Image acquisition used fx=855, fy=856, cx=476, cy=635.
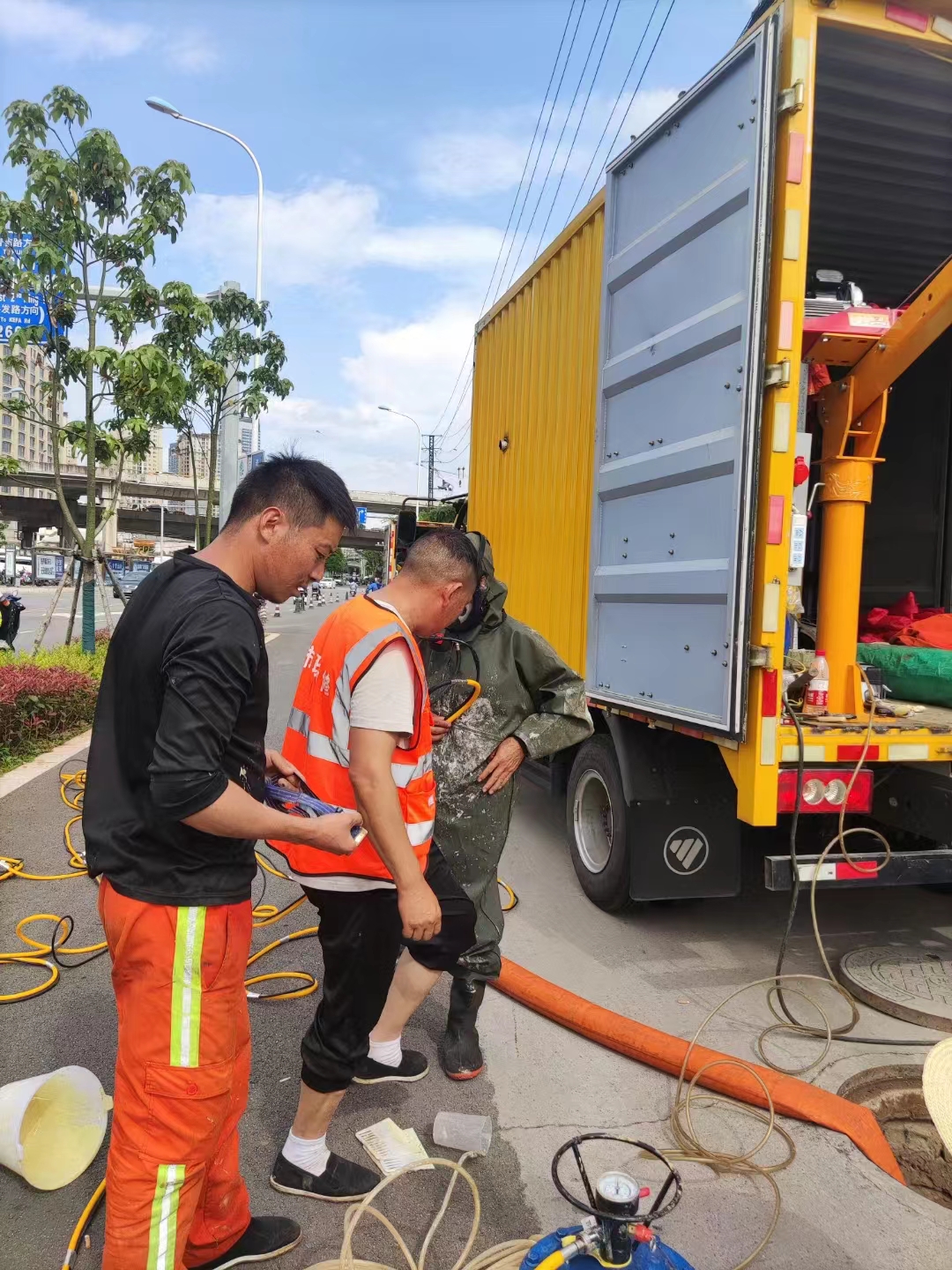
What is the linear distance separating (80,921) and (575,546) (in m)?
3.15

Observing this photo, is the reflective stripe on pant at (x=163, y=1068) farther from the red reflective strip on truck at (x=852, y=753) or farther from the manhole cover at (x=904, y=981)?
the manhole cover at (x=904, y=981)

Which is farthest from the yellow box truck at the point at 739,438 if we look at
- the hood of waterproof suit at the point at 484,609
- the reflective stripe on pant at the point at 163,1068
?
the reflective stripe on pant at the point at 163,1068

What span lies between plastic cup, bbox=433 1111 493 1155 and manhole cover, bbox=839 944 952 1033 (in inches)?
71.2

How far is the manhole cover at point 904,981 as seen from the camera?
11.1 feet

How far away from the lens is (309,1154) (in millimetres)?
2268

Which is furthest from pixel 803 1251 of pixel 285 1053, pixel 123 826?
pixel 123 826

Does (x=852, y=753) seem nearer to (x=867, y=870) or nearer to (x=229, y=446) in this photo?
(x=867, y=870)

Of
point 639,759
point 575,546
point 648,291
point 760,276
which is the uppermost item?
point 648,291

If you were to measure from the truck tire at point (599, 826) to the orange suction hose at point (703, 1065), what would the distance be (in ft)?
2.83

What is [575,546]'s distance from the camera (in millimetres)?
4855

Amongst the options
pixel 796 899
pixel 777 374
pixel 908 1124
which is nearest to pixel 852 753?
pixel 796 899

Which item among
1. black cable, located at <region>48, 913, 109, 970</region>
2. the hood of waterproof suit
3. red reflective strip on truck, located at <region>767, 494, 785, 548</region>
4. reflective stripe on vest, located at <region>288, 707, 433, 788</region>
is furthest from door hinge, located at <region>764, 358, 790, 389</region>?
black cable, located at <region>48, 913, 109, 970</region>

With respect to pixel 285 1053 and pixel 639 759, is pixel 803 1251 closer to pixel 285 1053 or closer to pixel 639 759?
pixel 285 1053

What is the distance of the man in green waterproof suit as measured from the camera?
2.98 meters
